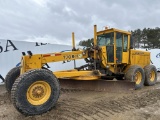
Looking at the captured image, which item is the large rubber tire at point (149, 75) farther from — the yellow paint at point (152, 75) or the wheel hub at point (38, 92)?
the wheel hub at point (38, 92)

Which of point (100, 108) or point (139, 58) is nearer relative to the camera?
point (100, 108)

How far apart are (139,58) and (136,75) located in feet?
4.19

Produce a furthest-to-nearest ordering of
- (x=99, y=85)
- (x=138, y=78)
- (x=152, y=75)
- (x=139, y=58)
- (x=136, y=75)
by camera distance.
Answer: (x=152, y=75) → (x=139, y=58) → (x=138, y=78) → (x=136, y=75) → (x=99, y=85)

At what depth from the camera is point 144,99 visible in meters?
6.90

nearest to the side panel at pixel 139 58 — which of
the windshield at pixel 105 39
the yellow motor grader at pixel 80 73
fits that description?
the yellow motor grader at pixel 80 73

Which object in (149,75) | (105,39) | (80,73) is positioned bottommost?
(149,75)

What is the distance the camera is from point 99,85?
26.6 ft

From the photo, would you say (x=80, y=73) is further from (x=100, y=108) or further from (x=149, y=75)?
(x=149, y=75)

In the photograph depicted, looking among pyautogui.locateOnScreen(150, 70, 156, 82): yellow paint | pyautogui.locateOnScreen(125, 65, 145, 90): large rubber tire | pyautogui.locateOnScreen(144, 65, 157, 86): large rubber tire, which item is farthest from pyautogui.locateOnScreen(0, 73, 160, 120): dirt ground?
pyautogui.locateOnScreen(150, 70, 156, 82): yellow paint

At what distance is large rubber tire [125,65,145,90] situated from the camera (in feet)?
28.5

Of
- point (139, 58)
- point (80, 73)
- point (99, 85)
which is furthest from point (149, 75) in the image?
point (80, 73)

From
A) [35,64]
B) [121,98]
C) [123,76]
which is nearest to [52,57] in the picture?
[35,64]

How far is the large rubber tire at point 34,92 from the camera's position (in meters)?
4.91

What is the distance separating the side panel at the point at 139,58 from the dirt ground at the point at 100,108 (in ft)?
7.79
